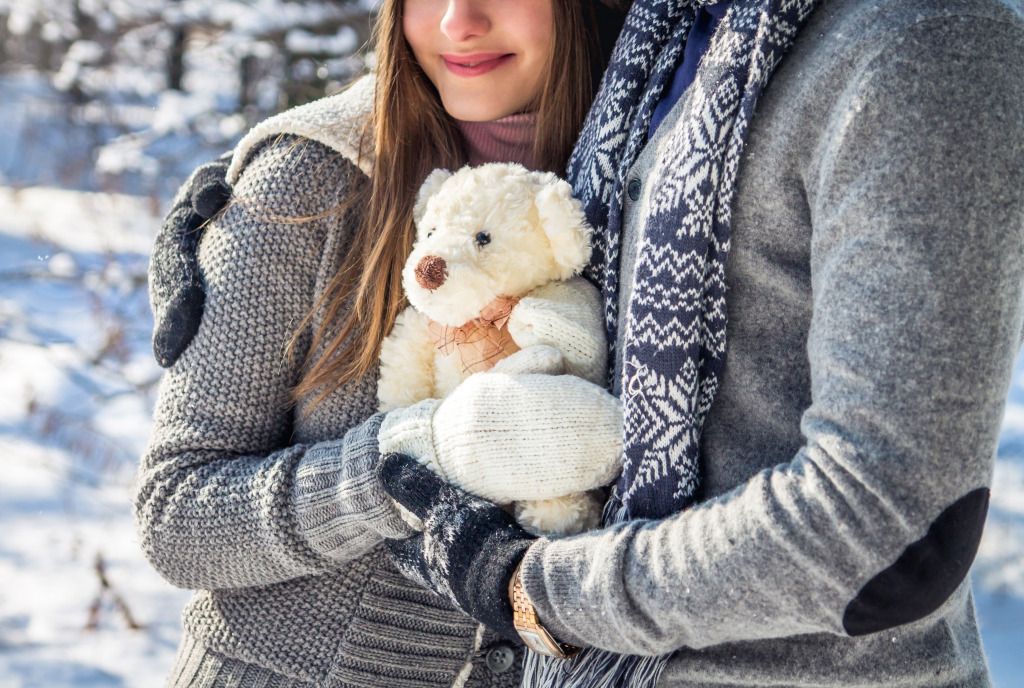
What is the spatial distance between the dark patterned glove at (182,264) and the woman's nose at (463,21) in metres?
0.47

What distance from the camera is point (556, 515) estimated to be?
105 centimetres

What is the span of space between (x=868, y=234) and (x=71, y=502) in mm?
3234

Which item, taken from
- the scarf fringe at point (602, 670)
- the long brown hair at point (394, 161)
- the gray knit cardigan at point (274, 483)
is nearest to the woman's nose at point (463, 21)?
the long brown hair at point (394, 161)

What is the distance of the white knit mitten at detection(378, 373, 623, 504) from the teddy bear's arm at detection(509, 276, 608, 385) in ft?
0.20

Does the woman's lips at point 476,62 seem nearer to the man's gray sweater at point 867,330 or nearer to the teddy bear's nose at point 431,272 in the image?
the teddy bear's nose at point 431,272

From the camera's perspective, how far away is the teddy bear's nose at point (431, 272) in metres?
1.09

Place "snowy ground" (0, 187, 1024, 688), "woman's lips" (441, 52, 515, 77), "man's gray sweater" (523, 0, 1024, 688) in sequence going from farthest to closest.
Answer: "snowy ground" (0, 187, 1024, 688) < "woman's lips" (441, 52, 515, 77) < "man's gray sweater" (523, 0, 1024, 688)

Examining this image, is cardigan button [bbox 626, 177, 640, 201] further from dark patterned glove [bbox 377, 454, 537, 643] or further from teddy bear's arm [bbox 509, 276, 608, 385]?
dark patterned glove [bbox 377, 454, 537, 643]

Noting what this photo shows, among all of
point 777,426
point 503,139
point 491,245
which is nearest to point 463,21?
point 503,139

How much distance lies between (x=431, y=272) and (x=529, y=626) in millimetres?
476

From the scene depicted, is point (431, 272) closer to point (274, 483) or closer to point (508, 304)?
point (508, 304)

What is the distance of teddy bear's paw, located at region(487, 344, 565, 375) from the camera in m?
1.08

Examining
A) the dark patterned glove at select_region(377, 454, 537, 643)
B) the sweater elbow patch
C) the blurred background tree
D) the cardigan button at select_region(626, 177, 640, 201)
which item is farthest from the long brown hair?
the blurred background tree

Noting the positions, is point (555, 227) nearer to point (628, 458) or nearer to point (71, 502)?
point (628, 458)
